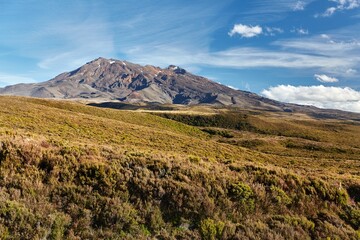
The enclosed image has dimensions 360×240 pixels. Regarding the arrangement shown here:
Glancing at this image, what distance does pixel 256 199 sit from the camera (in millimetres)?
11586

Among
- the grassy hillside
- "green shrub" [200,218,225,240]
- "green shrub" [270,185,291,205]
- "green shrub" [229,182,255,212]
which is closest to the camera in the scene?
the grassy hillside

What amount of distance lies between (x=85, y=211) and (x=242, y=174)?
24.1 feet

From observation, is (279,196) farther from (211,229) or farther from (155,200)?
(155,200)

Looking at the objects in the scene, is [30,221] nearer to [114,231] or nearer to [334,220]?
[114,231]

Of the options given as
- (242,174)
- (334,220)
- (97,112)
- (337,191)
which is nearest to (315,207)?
(334,220)

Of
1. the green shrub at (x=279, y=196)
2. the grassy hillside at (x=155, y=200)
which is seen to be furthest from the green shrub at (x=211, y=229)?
the green shrub at (x=279, y=196)

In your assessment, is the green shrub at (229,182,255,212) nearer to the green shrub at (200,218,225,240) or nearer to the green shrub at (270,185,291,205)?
the green shrub at (270,185,291,205)

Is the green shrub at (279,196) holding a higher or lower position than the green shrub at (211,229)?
higher

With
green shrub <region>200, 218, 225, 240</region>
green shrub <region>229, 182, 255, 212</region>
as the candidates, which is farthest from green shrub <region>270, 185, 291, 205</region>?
green shrub <region>200, 218, 225, 240</region>

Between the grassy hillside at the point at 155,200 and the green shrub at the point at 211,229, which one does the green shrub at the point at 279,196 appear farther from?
the green shrub at the point at 211,229

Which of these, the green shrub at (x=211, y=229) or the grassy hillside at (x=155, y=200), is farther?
the green shrub at (x=211, y=229)

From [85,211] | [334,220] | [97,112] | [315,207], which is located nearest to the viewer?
[85,211]

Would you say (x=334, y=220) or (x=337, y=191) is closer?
(x=334, y=220)

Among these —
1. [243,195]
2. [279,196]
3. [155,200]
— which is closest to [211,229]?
[155,200]
